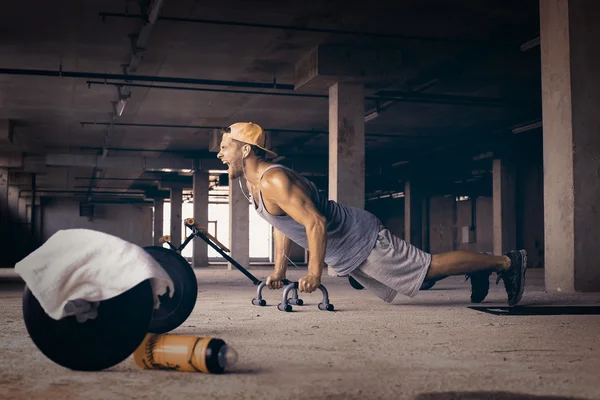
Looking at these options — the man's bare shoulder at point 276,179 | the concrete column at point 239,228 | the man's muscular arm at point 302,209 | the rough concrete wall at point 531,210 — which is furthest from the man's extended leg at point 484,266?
the rough concrete wall at point 531,210

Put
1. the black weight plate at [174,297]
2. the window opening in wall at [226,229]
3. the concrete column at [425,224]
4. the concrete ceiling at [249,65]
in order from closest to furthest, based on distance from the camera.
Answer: the black weight plate at [174,297] < the concrete ceiling at [249,65] < the concrete column at [425,224] < the window opening in wall at [226,229]

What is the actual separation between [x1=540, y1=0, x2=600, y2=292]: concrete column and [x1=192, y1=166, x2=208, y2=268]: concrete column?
1614 centimetres

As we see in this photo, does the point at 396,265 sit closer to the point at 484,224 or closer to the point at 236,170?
the point at 236,170

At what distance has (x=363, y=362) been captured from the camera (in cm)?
291

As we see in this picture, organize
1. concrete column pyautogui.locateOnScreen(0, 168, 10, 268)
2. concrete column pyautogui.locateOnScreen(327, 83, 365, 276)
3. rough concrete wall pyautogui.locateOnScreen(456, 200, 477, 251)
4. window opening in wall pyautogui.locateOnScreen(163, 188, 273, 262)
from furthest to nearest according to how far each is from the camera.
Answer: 1. window opening in wall pyautogui.locateOnScreen(163, 188, 273, 262)
2. rough concrete wall pyautogui.locateOnScreen(456, 200, 477, 251)
3. concrete column pyautogui.locateOnScreen(0, 168, 10, 268)
4. concrete column pyautogui.locateOnScreen(327, 83, 365, 276)

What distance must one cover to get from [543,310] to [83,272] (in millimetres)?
3577

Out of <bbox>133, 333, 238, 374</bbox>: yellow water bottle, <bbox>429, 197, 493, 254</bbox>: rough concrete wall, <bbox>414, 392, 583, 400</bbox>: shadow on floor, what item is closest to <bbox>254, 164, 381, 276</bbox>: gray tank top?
<bbox>133, 333, 238, 374</bbox>: yellow water bottle

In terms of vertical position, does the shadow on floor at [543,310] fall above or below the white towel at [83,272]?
below

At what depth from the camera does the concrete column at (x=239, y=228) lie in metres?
19.2

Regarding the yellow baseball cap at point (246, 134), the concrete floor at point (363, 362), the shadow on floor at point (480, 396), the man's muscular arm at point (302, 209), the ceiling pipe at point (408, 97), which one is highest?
the ceiling pipe at point (408, 97)

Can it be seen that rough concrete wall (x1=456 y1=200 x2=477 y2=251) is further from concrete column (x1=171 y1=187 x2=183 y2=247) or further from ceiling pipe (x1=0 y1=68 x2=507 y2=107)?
ceiling pipe (x1=0 y1=68 x2=507 y2=107)

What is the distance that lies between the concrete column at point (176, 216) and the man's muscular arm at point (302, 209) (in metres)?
22.7

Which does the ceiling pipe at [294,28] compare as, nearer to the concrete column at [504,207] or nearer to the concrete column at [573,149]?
the concrete column at [573,149]

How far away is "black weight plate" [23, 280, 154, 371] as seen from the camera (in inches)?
103
